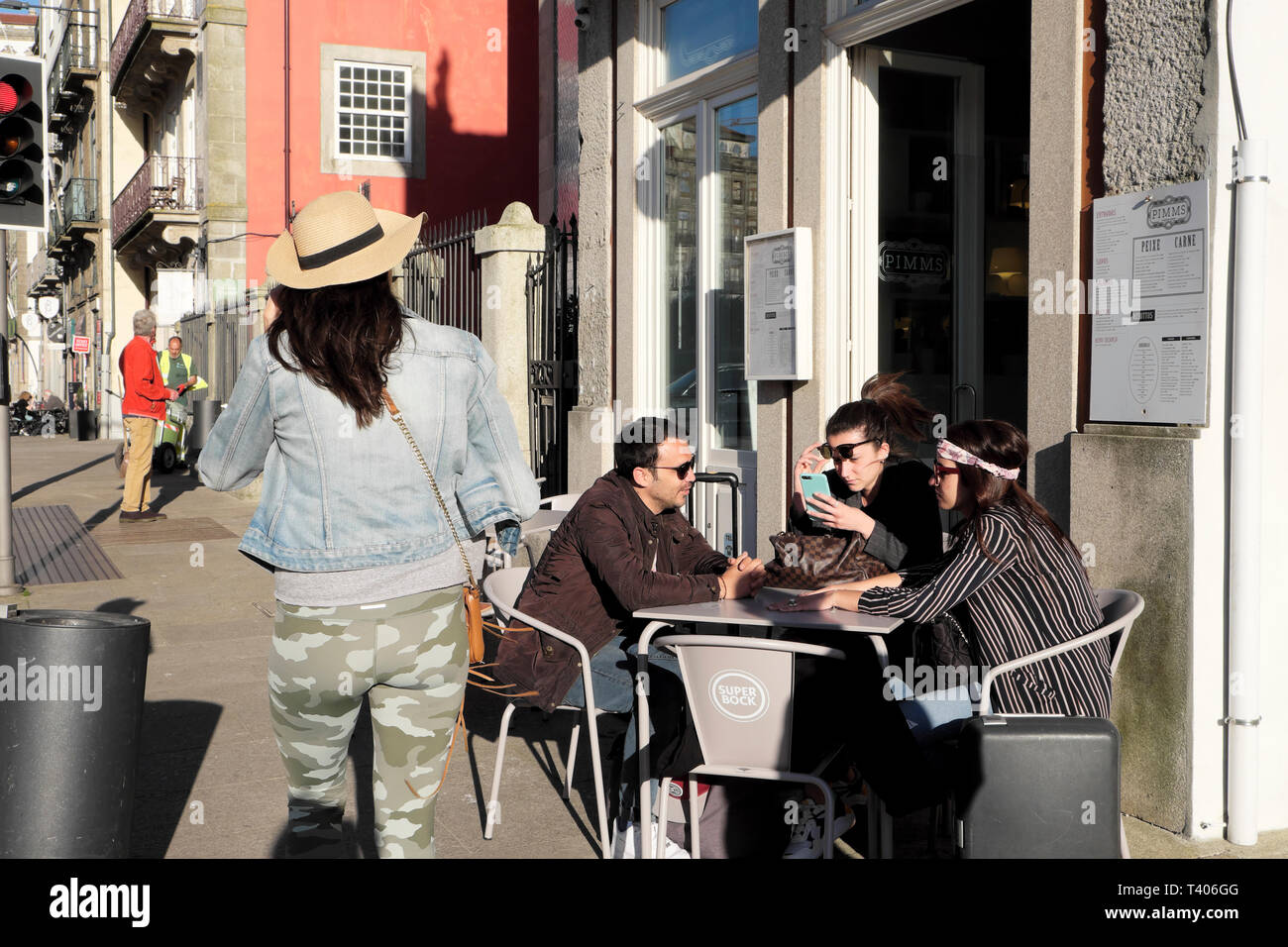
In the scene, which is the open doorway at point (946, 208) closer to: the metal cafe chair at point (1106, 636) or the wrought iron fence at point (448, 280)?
the metal cafe chair at point (1106, 636)

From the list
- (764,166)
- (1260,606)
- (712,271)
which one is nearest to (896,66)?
(764,166)

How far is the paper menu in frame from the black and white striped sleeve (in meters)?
2.96

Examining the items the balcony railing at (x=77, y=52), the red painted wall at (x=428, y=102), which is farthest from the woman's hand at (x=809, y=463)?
the balcony railing at (x=77, y=52)

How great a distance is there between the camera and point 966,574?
3.82 metres

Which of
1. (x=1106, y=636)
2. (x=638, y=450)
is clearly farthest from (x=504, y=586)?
(x=1106, y=636)

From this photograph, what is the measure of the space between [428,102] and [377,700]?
70.2 feet

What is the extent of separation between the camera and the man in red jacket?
1277 cm

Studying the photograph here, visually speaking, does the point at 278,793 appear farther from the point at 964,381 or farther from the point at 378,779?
the point at 964,381

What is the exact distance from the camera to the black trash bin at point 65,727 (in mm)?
3541

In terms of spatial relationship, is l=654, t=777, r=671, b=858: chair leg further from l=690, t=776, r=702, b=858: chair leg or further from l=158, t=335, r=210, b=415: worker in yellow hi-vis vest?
l=158, t=335, r=210, b=415: worker in yellow hi-vis vest

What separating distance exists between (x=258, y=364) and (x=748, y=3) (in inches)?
212

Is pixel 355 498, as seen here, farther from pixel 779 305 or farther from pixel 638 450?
pixel 779 305

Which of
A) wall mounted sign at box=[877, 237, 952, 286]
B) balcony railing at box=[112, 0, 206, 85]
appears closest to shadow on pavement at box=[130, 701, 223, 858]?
wall mounted sign at box=[877, 237, 952, 286]
